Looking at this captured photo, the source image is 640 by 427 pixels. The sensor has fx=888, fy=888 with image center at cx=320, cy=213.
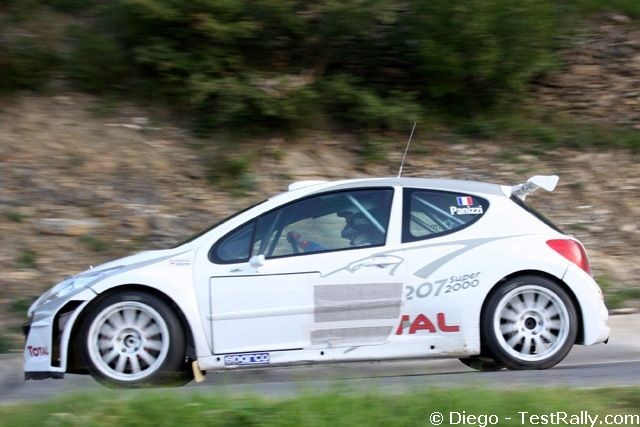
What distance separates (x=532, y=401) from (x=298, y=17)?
8435mm

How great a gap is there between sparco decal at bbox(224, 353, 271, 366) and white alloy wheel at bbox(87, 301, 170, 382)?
1.50ft

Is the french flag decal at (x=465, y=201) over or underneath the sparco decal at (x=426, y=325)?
over

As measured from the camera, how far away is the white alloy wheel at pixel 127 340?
6.43 m

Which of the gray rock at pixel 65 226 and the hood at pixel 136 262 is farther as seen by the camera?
the gray rock at pixel 65 226

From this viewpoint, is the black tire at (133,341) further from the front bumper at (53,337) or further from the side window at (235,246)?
the side window at (235,246)

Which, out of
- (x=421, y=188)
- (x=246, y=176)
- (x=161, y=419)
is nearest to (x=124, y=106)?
(x=246, y=176)

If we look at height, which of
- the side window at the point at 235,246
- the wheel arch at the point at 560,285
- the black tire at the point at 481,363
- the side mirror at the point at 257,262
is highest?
the side window at the point at 235,246

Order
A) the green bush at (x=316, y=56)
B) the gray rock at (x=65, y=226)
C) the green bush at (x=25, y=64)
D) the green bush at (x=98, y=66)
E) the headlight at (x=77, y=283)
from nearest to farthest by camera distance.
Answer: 1. the headlight at (x=77, y=283)
2. the gray rock at (x=65, y=226)
3. the green bush at (x=316, y=56)
4. the green bush at (x=25, y=64)
5. the green bush at (x=98, y=66)

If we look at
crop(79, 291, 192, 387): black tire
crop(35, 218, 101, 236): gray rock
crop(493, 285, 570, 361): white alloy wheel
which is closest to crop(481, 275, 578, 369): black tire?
crop(493, 285, 570, 361): white alloy wheel

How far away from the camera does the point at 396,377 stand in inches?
245

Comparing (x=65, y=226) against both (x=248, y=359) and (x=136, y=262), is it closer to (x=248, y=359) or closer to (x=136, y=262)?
(x=136, y=262)

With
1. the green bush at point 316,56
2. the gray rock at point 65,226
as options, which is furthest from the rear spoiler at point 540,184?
the gray rock at point 65,226

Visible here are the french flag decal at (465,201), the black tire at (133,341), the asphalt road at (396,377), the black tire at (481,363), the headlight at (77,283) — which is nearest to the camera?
the asphalt road at (396,377)

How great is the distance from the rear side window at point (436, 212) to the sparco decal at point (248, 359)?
4.49 ft
